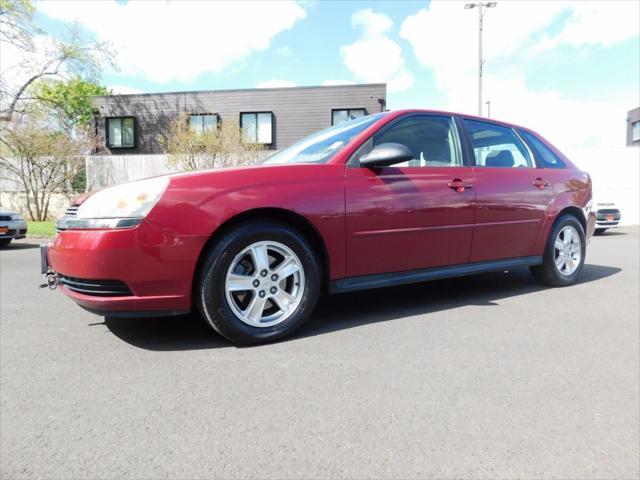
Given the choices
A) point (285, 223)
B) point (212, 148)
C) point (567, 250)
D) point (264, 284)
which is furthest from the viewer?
point (212, 148)

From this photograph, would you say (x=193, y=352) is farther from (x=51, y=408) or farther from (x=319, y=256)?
(x=319, y=256)

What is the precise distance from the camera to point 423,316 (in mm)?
3371

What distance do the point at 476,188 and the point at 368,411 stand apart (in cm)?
242

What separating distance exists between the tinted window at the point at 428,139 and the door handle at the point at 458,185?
16cm

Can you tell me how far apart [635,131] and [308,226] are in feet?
128

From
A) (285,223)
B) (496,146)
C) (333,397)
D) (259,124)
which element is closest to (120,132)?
(259,124)

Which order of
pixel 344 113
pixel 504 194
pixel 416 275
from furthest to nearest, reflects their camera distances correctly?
pixel 344 113 → pixel 504 194 → pixel 416 275

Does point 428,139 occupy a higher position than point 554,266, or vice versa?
point 428,139

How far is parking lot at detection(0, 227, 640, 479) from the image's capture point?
1.55m

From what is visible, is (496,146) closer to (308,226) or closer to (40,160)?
(308,226)

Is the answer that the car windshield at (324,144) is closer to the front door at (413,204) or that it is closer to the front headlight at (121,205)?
the front door at (413,204)

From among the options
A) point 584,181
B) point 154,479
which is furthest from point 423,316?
point 584,181

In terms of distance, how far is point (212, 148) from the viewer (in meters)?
18.6

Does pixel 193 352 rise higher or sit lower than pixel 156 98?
lower
